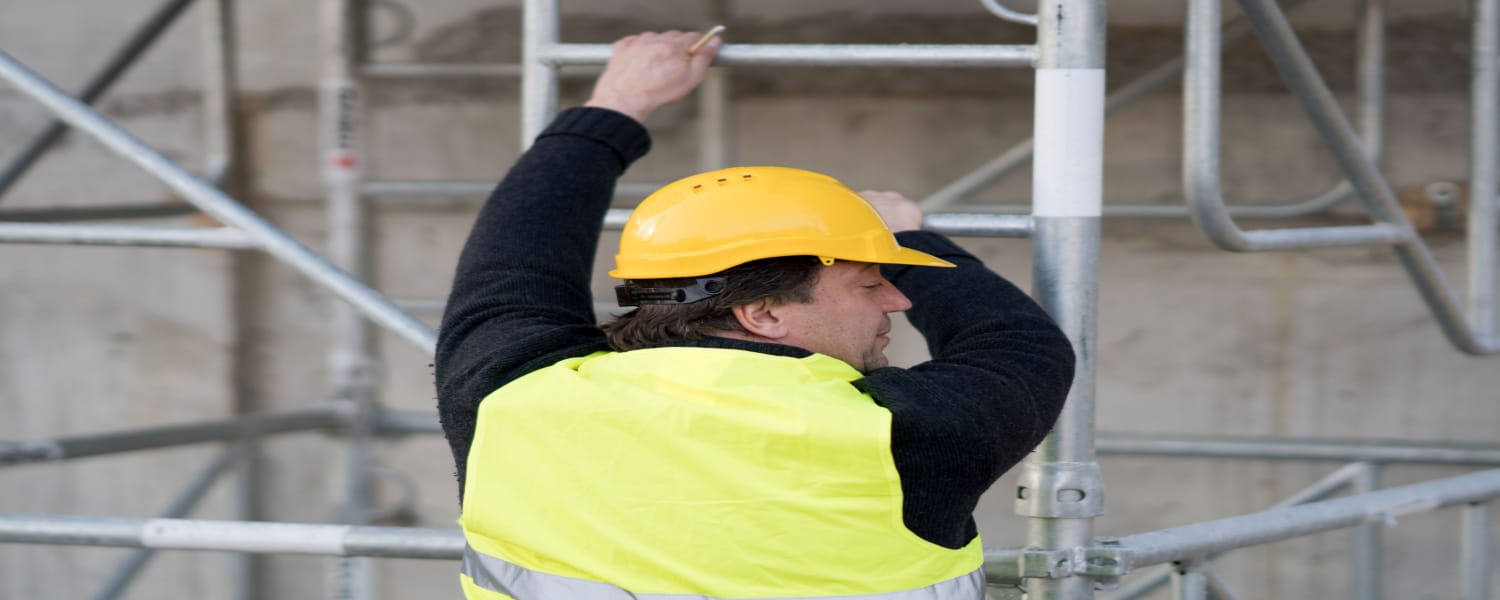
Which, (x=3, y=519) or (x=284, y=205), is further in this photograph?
(x=284, y=205)

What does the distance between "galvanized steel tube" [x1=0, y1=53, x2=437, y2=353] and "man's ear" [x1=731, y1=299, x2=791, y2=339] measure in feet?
2.21

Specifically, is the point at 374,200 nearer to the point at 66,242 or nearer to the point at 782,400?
the point at 66,242

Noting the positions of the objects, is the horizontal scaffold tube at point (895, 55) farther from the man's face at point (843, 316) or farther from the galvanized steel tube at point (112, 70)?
the galvanized steel tube at point (112, 70)

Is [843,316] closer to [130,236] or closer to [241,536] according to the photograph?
[241,536]

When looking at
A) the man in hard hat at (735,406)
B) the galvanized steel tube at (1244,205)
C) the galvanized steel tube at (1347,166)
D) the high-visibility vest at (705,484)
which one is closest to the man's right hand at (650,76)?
the man in hard hat at (735,406)

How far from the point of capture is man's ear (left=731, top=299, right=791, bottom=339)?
162cm

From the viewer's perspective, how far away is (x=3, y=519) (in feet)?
7.01

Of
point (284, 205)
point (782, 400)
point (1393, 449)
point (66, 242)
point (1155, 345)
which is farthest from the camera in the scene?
point (284, 205)

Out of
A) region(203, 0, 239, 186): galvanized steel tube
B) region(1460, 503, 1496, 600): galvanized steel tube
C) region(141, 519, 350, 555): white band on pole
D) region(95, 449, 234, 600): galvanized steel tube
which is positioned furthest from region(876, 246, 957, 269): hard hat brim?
region(203, 0, 239, 186): galvanized steel tube

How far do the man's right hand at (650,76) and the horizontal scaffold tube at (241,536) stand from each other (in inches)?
25.3

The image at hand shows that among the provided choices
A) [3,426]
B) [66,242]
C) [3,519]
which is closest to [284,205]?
[3,426]

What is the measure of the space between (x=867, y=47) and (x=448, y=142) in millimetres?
2637

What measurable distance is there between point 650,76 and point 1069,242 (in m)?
0.61

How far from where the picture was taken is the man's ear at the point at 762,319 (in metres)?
1.62
